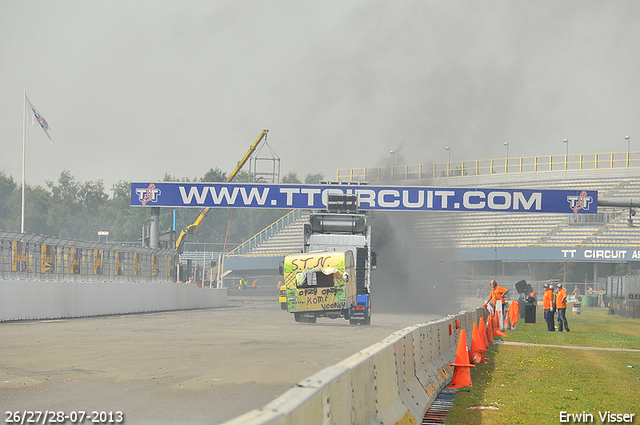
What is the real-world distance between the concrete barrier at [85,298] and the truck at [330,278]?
7.18m

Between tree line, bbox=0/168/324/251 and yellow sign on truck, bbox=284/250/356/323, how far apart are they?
100435mm

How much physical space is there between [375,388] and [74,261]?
24.0 metres

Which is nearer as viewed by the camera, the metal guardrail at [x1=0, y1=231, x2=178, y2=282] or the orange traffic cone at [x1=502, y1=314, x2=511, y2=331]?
the metal guardrail at [x1=0, y1=231, x2=178, y2=282]

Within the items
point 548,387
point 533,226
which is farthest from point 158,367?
point 533,226

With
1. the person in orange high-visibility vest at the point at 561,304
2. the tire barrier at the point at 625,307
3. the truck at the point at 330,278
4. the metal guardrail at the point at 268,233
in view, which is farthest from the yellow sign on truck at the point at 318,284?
the metal guardrail at the point at 268,233

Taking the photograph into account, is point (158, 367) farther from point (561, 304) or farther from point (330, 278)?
point (561, 304)

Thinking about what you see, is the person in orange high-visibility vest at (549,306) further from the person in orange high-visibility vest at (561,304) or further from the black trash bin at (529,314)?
the black trash bin at (529,314)

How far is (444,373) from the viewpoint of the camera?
13.0 metres

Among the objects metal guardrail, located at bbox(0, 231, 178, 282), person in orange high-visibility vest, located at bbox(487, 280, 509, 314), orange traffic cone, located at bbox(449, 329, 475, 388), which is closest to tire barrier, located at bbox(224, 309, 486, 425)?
orange traffic cone, located at bbox(449, 329, 475, 388)

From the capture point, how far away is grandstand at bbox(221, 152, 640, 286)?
6531 centimetres

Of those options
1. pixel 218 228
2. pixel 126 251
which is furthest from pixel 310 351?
pixel 218 228

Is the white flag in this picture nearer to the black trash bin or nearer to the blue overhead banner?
the blue overhead banner

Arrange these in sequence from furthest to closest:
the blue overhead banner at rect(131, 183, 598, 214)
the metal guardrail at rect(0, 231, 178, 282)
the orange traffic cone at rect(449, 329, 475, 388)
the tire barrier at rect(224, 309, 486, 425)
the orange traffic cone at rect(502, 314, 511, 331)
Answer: the blue overhead banner at rect(131, 183, 598, 214), the orange traffic cone at rect(502, 314, 511, 331), the metal guardrail at rect(0, 231, 178, 282), the orange traffic cone at rect(449, 329, 475, 388), the tire barrier at rect(224, 309, 486, 425)

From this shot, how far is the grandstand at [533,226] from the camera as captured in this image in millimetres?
65312
